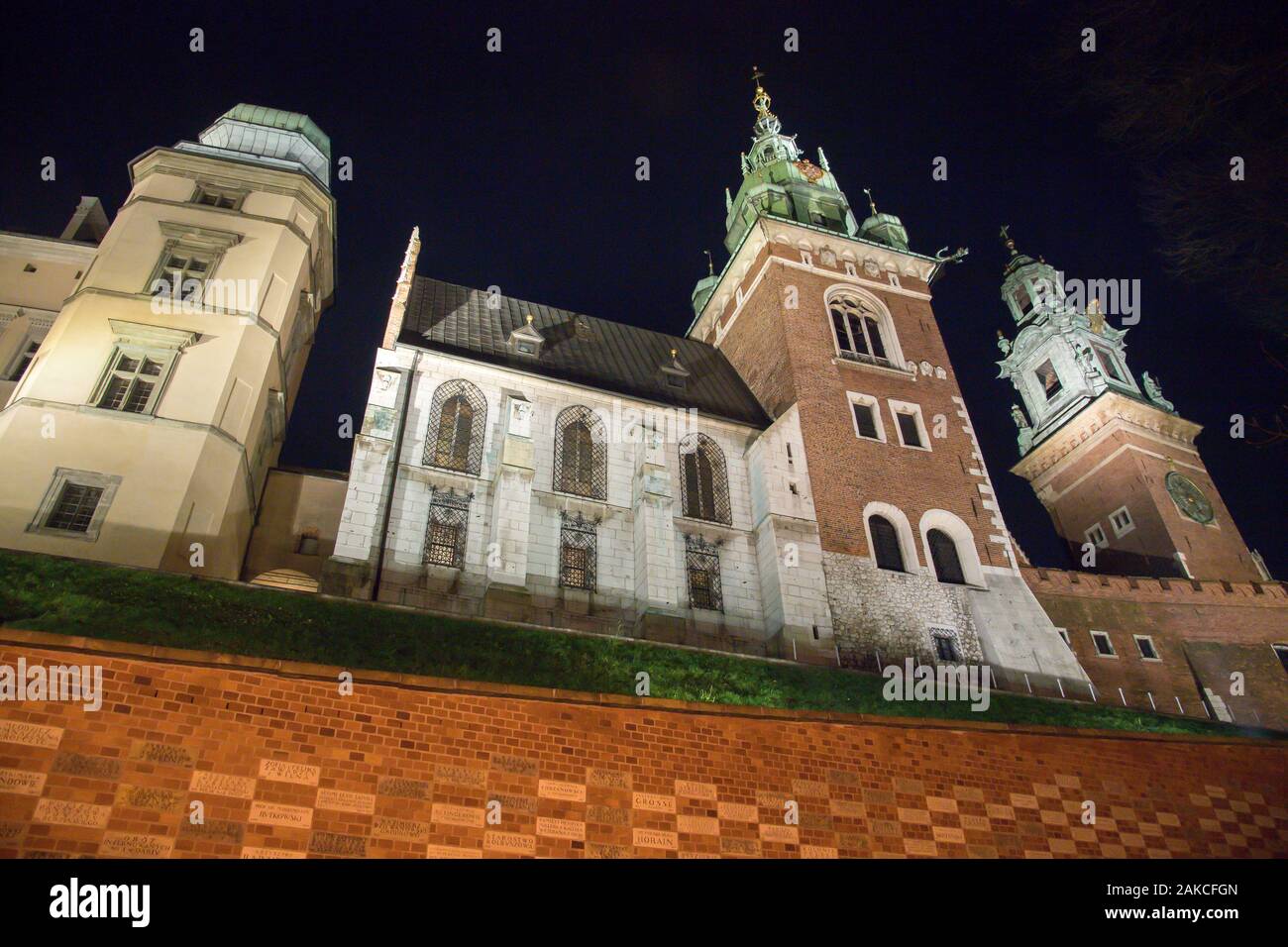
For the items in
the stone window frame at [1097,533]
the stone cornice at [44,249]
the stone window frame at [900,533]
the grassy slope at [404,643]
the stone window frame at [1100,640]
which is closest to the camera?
the grassy slope at [404,643]

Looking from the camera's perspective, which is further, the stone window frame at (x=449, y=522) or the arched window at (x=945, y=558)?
the arched window at (x=945, y=558)

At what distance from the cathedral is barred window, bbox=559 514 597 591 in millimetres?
70

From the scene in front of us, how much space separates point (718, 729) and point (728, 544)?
12.6 metres

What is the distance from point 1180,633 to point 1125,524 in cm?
903

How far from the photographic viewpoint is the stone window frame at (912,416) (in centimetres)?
2728

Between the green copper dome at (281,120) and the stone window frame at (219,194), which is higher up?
the green copper dome at (281,120)

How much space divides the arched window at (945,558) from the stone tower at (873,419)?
0.04 m

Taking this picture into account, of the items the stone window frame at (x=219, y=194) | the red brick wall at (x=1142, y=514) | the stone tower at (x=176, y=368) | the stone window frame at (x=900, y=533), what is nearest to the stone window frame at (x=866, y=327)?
the stone window frame at (x=900, y=533)

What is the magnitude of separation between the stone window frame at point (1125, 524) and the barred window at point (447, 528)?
31.5 m

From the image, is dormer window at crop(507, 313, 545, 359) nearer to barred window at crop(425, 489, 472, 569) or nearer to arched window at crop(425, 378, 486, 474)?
arched window at crop(425, 378, 486, 474)

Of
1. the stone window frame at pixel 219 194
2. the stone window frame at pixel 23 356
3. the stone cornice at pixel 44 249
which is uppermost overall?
the stone cornice at pixel 44 249

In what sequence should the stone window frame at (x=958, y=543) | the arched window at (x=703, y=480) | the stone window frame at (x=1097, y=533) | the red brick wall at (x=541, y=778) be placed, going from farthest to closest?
1. the stone window frame at (x=1097, y=533)
2. the stone window frame at (x=958, y=543)
3. the arched window at (x=703, y=480)
4. the red brick wall at (x=541, y=778)

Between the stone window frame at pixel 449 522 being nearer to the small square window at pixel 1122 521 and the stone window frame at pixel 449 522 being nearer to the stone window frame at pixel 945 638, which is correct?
the stone window frame at pixel 945 638
